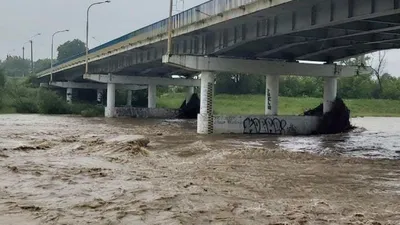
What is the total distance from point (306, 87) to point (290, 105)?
77.8 feet

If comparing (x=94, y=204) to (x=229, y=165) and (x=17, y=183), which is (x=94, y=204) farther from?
(x=229, y=165)

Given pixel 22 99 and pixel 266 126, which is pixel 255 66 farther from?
pixel 22 99

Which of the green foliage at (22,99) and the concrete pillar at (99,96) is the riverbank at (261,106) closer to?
the green foliage at (22,99)

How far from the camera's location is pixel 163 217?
10680 mm

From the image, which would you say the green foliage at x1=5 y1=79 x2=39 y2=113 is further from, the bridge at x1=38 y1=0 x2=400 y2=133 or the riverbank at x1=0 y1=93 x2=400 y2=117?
the bridge at x1=38 y1=0 x2=400 y2=133

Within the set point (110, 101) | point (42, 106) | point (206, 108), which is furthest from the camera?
point (42, 106)

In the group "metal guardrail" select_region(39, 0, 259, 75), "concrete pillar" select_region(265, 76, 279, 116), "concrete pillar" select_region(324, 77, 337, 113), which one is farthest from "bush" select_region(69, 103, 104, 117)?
"concrete pillar" select_region(324, 77, 337, 113)

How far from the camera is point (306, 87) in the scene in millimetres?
107812

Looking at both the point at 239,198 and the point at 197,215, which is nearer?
the point at 197,215

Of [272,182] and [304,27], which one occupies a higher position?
[304,27]

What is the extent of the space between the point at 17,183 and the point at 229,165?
8724 millimetres

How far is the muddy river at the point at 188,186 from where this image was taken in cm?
1096

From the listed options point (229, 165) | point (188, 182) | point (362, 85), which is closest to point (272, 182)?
point (188, 182)

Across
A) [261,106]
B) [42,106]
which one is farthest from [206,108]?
[261,106]
